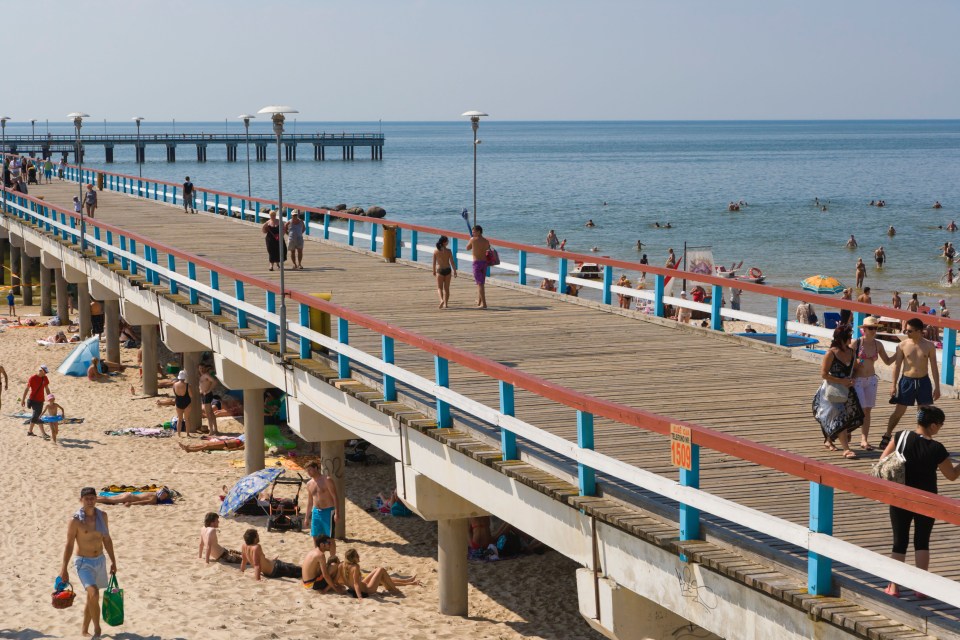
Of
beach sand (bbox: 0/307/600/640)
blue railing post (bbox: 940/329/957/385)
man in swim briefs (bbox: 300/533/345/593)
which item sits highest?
blue railing post (bbox: 940/329/957/385)

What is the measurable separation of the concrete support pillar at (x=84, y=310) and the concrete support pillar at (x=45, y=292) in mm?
4734

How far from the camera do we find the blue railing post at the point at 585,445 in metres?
8.15

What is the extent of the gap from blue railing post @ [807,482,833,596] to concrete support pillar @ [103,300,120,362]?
74.3ft

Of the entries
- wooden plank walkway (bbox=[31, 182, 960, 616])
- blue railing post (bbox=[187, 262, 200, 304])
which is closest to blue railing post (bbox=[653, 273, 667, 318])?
wooden plank walkway (bbox=[31, 182, 960, 616])

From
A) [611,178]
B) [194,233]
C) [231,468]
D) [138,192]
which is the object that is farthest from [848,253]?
[611,178]

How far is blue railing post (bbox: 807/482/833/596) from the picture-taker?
6281 millimetres

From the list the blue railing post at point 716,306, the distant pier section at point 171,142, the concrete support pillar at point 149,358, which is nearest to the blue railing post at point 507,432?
the blue railing post at point 716,306

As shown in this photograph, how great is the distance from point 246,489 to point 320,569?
107 inches

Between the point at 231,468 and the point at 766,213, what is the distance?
2801 inches

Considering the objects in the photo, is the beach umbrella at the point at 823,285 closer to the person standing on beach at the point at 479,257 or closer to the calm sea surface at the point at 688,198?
the calm sea surface at the point at 688,198

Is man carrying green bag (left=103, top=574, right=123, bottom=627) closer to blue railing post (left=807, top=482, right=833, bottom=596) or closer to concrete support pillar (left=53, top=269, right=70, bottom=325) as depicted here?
blue railing post (left=807, top=482, right=833, bottom=596)

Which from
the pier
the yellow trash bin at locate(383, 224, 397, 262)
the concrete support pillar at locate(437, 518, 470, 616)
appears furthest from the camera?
the yellow trash bin at locate(383, 224, 397, 262)

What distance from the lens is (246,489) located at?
15625mm

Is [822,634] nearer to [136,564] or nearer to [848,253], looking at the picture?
[136,564]
